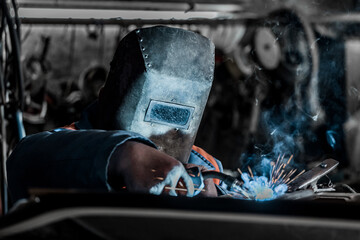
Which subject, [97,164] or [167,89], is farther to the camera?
[167,89]

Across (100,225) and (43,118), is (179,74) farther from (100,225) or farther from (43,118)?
(43,118)

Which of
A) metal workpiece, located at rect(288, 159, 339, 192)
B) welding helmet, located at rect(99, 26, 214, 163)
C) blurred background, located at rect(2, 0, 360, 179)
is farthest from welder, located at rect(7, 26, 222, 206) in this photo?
blurred background, located at rect(2, 0, 360, 179)

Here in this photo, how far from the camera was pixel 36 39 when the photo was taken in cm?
718

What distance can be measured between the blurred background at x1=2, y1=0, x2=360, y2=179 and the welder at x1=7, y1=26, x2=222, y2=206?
7.56ft

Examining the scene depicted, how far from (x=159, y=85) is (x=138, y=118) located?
0.15m

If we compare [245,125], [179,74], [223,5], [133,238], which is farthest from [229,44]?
[133,238]

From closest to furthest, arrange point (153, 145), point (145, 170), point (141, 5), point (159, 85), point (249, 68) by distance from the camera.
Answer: point (145, 170) < point (153, 145) < point (159, 85) < point (141, 5) < point (249, 68)

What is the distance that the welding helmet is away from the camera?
1560 mm

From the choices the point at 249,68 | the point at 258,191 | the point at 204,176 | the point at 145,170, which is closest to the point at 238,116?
the point at 249,68

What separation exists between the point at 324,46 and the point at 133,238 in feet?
16.1

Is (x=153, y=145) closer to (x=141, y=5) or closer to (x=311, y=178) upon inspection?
(x=311, y=178)

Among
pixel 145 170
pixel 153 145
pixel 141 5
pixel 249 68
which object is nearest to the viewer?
pixel 145 170

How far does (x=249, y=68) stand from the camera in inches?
256

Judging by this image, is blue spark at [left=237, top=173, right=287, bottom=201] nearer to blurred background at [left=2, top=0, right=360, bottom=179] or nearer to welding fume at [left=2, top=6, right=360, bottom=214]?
welding fume at [left=2, top=6, right=360, bottom=214]
